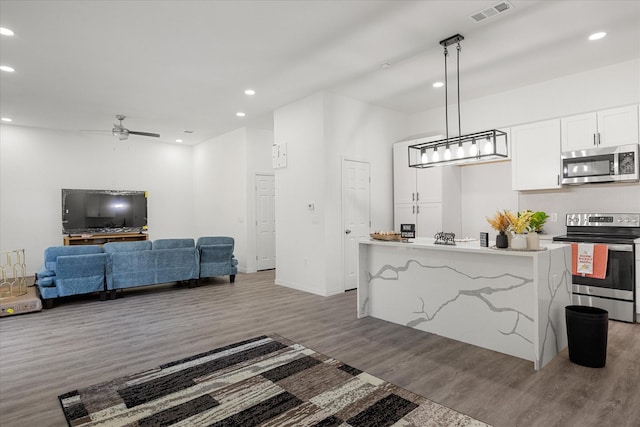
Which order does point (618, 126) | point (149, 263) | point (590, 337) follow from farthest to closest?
point (149, 263), point (618, 126), point (590, 337)

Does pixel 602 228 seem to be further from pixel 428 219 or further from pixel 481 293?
pixel 481 293

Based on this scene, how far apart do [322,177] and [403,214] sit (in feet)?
5.62

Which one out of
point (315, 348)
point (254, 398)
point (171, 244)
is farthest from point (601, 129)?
point (171, 244)

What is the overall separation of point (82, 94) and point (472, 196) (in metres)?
6.43

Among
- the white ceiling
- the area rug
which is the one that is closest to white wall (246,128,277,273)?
the white ceiling

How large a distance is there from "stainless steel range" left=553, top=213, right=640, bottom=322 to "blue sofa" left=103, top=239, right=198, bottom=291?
18.3 feet

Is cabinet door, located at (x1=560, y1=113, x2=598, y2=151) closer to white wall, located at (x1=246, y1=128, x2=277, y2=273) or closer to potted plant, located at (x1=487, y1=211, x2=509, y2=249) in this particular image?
potted plant, located at (x1=487, y1=211, x2=509, y2=249)

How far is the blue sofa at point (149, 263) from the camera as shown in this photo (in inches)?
213

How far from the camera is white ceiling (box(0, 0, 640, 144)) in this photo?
321 centimetres

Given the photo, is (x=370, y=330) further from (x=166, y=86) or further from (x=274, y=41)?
(x=166, y=86)

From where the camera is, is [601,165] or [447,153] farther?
[601,165]

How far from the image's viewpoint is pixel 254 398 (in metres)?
2.47

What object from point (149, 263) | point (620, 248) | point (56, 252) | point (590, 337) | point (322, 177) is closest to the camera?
point (590, 337)

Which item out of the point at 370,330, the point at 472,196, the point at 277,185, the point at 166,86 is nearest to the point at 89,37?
the point at 166,86
